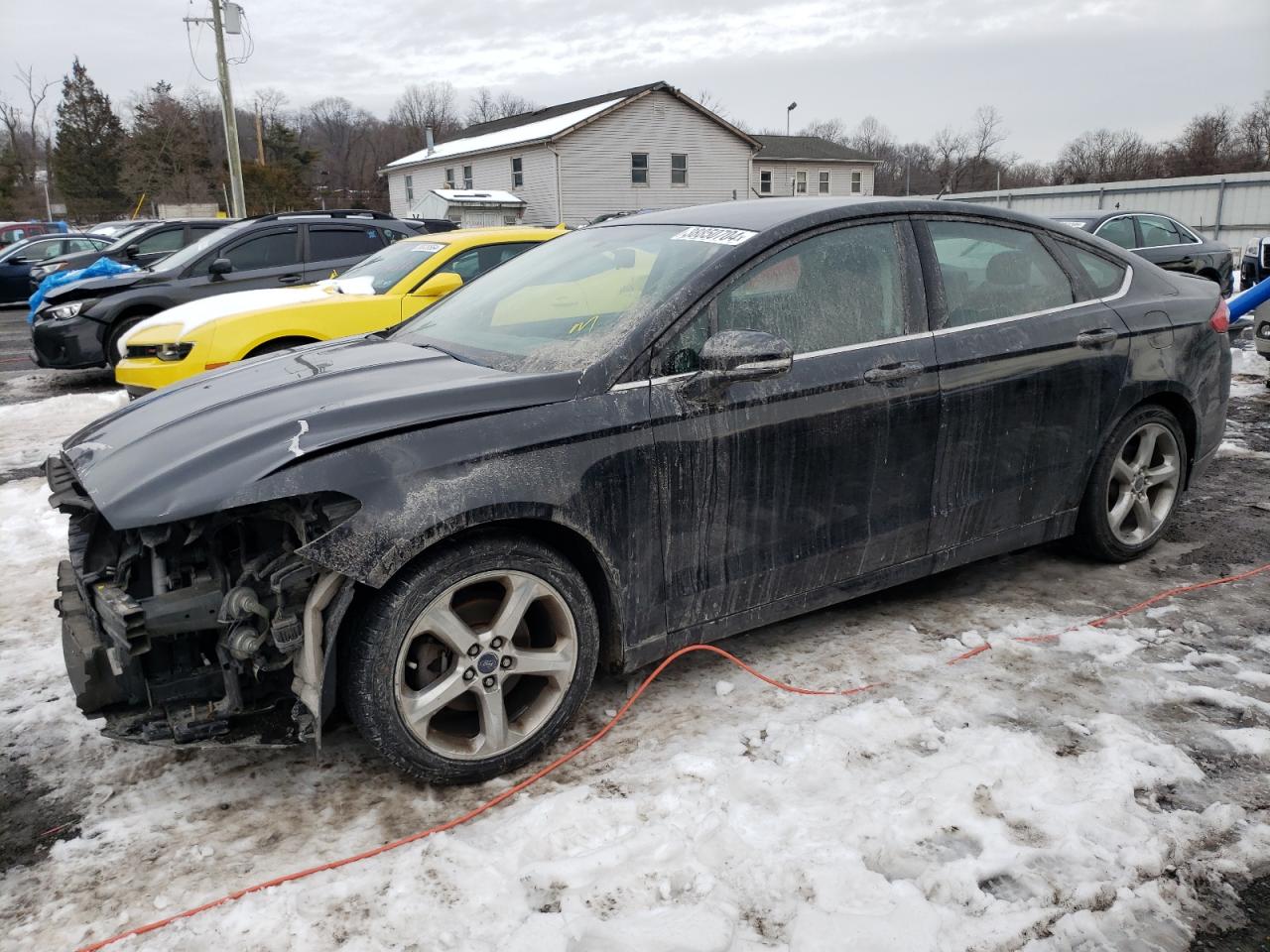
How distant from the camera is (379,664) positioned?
2.64 m

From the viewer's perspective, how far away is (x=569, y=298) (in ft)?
11.7

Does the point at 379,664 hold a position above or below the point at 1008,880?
above

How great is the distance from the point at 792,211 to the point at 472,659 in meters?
2.03

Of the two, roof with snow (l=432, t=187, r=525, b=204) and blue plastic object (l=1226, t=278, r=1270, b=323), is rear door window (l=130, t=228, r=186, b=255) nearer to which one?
blue plastic object (l=1226, t=278, r=1270, b=323)

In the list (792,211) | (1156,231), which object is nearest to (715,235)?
(792,211)

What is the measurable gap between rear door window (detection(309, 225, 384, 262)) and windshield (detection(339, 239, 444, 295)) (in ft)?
6.26

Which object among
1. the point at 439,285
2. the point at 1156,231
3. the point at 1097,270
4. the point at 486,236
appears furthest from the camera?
the point at 1156,231

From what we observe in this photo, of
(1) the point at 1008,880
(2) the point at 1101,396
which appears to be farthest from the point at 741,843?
(2) the point at 1101,396

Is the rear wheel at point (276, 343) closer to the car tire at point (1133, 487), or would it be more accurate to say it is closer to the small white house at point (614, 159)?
the car tire at point (1133, 487)

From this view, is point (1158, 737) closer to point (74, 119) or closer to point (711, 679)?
point (711, 679)

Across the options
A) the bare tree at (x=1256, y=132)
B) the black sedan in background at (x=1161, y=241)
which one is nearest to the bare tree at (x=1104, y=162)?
the bare tree at (x=1256, y=132)

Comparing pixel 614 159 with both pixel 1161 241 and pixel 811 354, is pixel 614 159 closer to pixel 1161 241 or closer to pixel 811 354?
pixel 1161 241

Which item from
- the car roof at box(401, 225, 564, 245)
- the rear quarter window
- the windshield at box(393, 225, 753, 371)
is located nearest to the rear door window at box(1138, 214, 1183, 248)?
the car roof at box(401, 225, 564, 245)

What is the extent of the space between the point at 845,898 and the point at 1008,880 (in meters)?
0.45
